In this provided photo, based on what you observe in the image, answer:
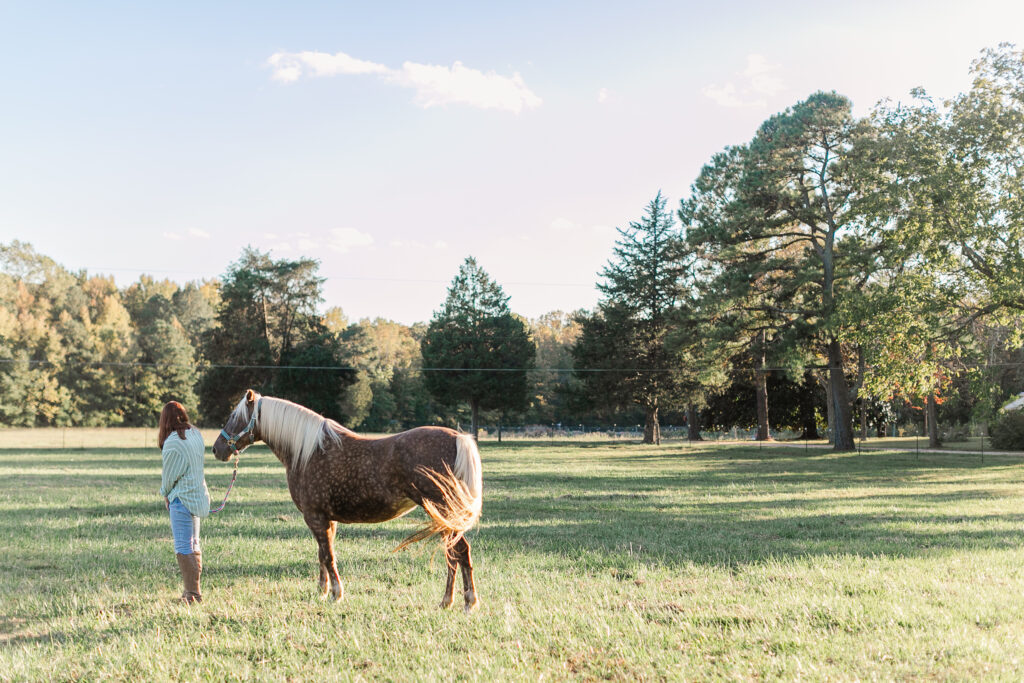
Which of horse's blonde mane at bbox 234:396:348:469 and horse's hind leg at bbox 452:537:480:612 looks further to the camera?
horse's blonde mane at bbox 234:396:348:469

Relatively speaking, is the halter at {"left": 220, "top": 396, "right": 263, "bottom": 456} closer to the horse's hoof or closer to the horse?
the horse

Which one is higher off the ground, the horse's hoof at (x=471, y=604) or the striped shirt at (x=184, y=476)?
the striped shirt at (x=184, y=476)

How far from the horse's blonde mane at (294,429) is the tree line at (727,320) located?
23.1 meters

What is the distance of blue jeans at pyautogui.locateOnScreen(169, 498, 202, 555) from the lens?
269 inches

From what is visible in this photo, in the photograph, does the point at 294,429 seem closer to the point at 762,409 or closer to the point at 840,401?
the point at 840,401

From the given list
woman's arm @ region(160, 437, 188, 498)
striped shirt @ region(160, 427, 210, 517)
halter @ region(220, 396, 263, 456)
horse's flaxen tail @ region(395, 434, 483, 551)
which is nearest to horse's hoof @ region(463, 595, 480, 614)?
horse's flaxen tail @ region(395, 434, 483, 551)

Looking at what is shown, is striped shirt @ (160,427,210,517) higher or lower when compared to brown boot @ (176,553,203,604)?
higher

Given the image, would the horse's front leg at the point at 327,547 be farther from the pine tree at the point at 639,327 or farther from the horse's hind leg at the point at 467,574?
the pine tree at the point at 639,327

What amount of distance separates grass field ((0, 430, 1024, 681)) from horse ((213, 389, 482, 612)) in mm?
615

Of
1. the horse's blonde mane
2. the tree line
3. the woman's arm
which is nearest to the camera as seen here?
the woman's arm

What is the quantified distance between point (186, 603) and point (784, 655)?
17.2ft

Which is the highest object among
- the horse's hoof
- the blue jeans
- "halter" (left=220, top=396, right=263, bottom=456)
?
"halter" (left=220, top=396, right=263, bottom=456)

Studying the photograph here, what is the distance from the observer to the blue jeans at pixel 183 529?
682 centimetres

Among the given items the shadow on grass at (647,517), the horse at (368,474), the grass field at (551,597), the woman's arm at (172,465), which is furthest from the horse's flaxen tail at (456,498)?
the shadow on grass at (647,517)
